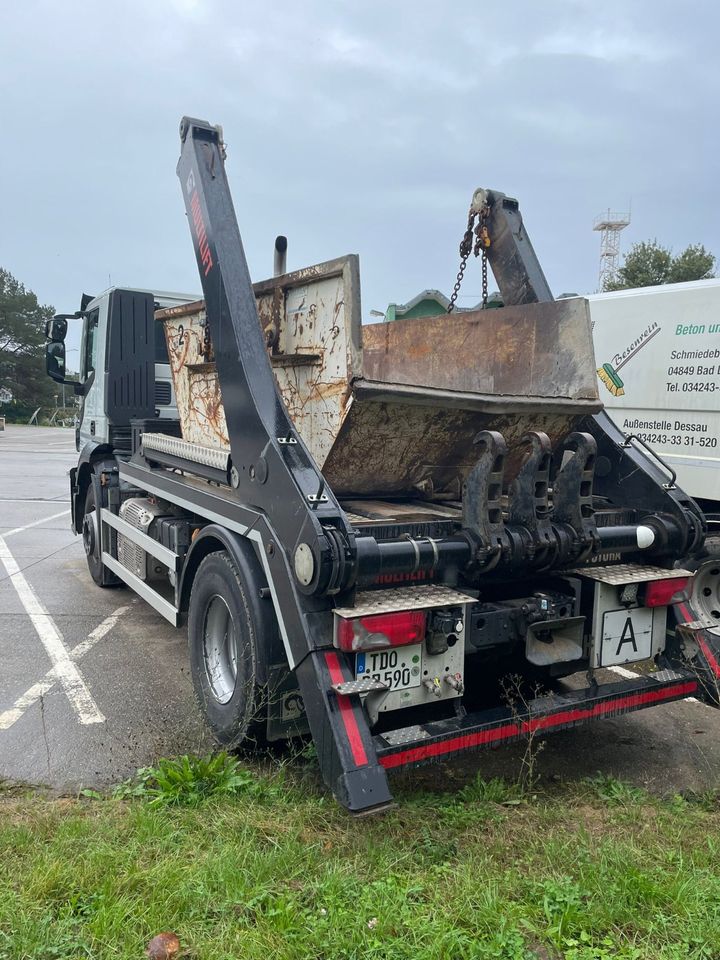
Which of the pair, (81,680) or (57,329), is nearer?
(81,680)

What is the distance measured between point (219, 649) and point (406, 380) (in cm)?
218

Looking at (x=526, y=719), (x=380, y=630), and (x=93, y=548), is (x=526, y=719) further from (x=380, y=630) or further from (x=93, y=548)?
(x=93, y=548)

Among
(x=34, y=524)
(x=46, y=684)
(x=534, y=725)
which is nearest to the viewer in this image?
(x=534, y=725)

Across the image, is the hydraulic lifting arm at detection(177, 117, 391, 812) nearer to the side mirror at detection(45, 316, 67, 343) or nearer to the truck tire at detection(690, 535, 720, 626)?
the side mirror at detection(45, 316, 67, 343)

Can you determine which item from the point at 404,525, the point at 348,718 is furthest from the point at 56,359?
the point at 348,718

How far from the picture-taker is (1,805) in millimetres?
Answer: 3334

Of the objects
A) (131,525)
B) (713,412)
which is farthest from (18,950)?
(713,412)

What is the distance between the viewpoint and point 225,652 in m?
4.12

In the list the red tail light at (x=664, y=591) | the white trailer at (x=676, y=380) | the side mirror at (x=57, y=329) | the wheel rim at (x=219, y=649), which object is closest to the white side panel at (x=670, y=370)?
the white trailer at (x=676, y=380)

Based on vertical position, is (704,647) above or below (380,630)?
below

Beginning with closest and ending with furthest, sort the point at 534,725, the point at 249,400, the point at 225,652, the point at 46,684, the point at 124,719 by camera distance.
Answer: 1. the point at 534,725
2. the point at 249,400
3. the point at 225,652
4. the point at 124,719
5. the point at 46,684

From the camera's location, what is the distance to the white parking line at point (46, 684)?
4430mm

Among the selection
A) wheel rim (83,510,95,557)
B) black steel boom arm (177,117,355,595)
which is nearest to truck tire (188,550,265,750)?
black steel boom arm (177,117,355,595)

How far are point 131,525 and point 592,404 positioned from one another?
3665 millimetres
